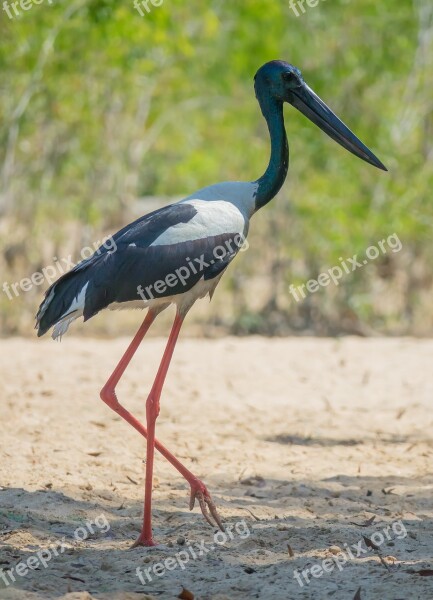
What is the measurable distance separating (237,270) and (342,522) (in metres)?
8.19

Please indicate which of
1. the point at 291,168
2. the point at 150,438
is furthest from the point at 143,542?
the point at 291,168

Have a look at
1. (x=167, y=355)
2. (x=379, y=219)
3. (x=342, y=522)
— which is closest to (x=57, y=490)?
(x=167, y=355)

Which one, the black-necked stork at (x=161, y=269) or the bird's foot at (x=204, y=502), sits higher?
the black-necked stork at (x=161, y=269)

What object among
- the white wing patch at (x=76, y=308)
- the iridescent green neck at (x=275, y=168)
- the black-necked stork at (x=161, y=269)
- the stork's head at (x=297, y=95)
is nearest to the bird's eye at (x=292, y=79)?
the stork's head at (x=297, y=95)

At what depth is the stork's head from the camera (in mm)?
6379

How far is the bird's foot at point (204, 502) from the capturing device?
5535mm

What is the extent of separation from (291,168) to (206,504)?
328 inches

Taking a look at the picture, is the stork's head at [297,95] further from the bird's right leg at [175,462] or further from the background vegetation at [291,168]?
the background vegetation at [291,168]

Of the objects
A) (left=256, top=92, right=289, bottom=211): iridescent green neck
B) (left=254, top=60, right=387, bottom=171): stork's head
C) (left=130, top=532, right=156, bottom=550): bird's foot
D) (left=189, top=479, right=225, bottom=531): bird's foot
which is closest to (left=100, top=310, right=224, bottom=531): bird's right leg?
(left=189, top=479, right=225, bottom=531): bird's foot

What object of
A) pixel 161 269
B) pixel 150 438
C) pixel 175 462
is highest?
pixel 161 269

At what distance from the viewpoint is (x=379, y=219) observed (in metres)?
12.8

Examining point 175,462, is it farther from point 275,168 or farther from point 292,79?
point 292,79

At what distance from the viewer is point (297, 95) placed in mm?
6434

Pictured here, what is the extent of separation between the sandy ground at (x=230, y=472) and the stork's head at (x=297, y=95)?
2.20 m
